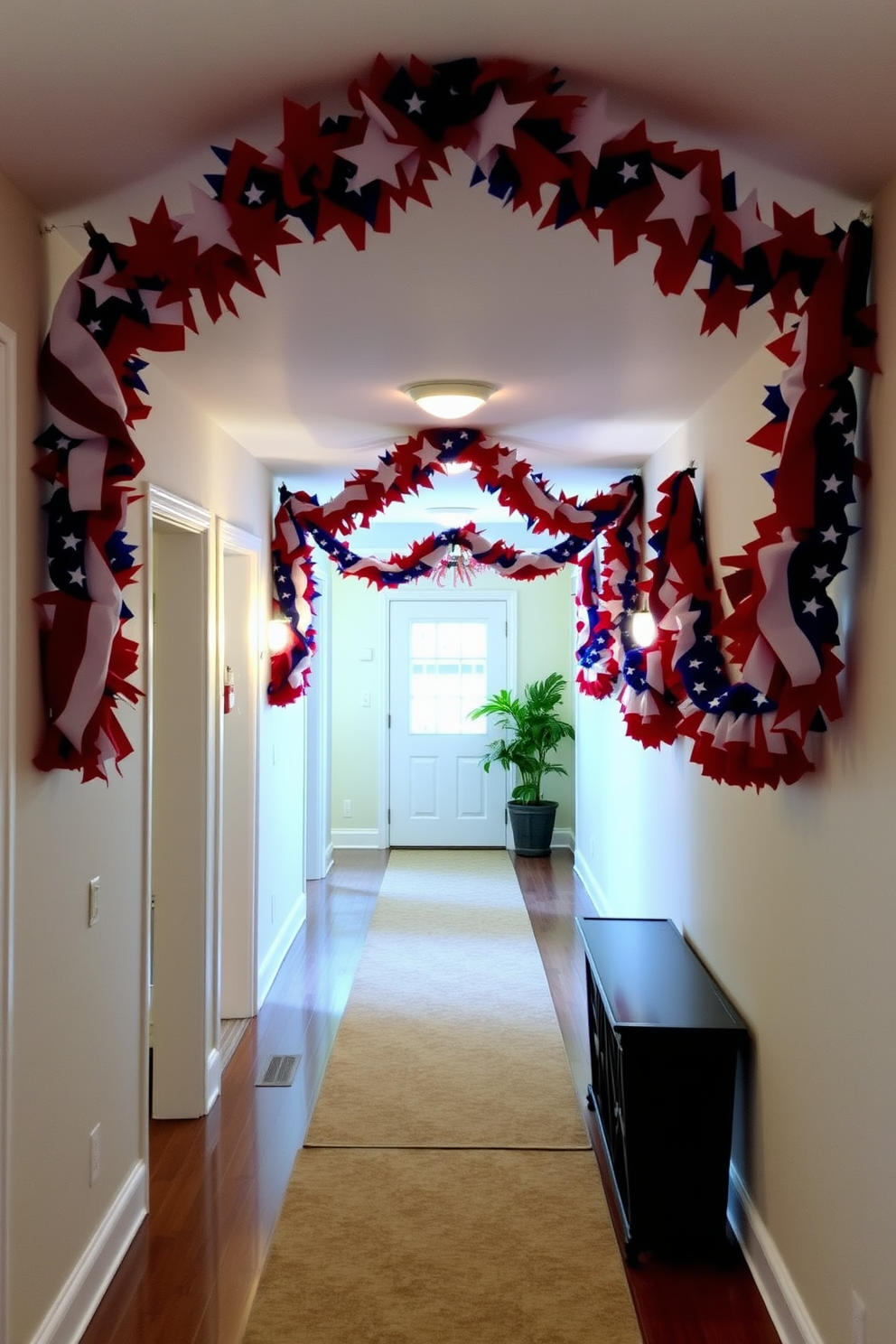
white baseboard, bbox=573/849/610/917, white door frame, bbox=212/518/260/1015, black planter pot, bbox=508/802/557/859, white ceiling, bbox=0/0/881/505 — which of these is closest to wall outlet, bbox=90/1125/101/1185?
white door frame, bbox=212/518/260/1015

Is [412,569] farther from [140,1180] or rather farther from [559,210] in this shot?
[559,210]

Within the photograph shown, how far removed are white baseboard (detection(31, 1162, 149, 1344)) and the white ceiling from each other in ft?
7.47

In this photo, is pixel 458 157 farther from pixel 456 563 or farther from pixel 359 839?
pixel 359 839

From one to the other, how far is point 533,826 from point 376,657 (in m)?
1.85

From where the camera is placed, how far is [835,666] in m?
2.18

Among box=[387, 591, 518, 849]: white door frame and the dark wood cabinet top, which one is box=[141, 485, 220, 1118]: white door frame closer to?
the dark wood cabinet top

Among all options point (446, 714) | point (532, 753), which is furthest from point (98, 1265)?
point (446, 714)

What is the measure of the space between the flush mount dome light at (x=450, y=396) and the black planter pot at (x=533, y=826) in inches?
207

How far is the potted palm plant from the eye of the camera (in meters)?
8.77

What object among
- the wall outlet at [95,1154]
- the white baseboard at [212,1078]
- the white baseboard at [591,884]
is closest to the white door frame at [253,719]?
the white baseboard at [212,1078]

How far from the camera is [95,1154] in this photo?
107 inches

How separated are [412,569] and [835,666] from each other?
3.55 metres

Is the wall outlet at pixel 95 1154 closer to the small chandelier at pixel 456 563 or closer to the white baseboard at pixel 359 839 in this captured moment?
the small chandelier at pixel 456 563

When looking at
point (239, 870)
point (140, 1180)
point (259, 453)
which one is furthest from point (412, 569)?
point (140, 1180)
